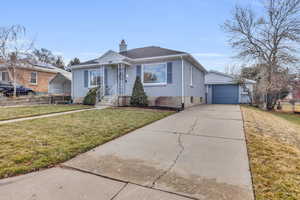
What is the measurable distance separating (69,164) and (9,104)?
1233 cm

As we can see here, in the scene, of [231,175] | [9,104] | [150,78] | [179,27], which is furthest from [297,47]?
[9,104]

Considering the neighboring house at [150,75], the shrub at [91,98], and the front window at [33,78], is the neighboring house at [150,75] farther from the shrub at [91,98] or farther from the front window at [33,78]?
the front window at [33,78]

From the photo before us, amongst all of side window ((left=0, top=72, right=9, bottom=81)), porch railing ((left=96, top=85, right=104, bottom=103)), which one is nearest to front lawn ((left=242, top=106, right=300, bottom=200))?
porch railing ((left=96, top=85, right=104, bottom=103))

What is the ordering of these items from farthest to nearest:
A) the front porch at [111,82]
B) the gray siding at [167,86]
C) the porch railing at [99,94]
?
the porch railing at [99,94] → the front porch at [111,82] → the gray siding at [167,86]

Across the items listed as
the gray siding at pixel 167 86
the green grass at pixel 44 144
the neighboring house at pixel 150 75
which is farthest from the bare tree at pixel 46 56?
the green grass at pixel 44 144

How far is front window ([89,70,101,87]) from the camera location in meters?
13.0

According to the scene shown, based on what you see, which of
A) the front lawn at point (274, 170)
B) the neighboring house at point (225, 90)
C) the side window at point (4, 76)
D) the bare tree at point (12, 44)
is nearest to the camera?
the front lawn at point (274, 170)

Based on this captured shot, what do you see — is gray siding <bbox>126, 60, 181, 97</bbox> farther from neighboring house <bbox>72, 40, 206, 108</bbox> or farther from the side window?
the side window

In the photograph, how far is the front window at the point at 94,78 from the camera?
512 inches

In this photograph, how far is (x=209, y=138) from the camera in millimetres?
4156

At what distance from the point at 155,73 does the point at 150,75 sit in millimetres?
393

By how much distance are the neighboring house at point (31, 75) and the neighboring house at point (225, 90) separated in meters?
20.2

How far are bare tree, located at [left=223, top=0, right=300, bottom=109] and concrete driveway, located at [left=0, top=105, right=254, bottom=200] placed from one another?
14.2 m

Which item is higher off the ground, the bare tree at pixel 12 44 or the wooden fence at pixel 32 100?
the bare tree at pixel 12 44
